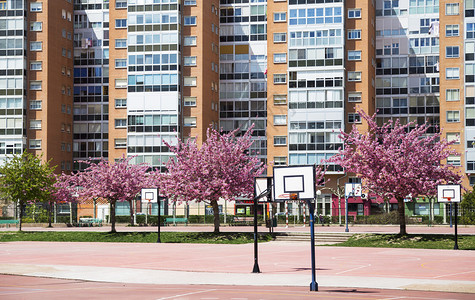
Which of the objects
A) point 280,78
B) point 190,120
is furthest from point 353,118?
point 190,120

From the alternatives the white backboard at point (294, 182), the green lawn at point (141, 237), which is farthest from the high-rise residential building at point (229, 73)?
the white backboard at point (294, 182)

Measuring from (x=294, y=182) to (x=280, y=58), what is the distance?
7647cm

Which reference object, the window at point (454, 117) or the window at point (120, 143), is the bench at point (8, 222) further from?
the window at point (454, 117)

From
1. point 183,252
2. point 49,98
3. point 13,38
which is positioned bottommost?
point 183,252

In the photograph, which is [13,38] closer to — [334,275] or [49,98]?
[49,98]

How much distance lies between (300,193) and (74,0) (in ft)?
306

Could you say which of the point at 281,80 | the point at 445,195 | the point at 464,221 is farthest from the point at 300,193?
the point at 281,80

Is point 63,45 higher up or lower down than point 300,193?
higher up

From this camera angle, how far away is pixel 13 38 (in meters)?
101

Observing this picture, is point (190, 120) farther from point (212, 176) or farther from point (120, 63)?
point (212, 176)

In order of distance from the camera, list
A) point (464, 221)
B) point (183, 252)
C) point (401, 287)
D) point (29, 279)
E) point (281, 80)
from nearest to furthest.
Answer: point (401, 287) → point (29, 279) → point (183, 252) → point (464, 221) → point (281, 80)

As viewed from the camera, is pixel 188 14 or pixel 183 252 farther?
pixel 188 14

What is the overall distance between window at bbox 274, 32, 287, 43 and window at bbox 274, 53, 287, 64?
164 centimetres

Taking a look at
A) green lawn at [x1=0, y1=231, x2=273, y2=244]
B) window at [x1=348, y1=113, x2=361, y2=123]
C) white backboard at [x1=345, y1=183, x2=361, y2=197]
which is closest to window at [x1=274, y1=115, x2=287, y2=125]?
window at [x1=348, y1=113, x2=361, y2=123]
